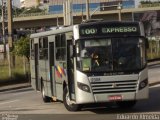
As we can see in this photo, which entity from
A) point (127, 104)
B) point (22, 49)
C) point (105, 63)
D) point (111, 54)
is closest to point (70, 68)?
point (105, 63)

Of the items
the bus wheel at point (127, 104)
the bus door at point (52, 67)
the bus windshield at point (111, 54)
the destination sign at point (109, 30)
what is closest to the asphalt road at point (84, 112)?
the bus wheel at point (127, 104)

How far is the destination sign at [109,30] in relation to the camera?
1622cm

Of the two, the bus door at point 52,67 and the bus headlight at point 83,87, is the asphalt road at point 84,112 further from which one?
the bus headlight at point 83,87

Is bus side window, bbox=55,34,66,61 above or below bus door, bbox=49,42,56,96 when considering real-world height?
above

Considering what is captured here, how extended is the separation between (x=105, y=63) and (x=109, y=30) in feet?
3.46

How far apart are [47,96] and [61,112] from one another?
143 inches

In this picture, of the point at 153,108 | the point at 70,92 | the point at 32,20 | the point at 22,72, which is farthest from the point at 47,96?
the point at 32,20

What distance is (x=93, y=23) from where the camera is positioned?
1652 centimetres

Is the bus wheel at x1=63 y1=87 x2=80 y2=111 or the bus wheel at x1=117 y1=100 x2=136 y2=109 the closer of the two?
the bus wheel at x1=63 y1=87 x2=80 y2=111

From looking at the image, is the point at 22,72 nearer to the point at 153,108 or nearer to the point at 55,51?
the point at 55,51

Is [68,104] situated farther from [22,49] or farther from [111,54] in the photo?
[22,49]

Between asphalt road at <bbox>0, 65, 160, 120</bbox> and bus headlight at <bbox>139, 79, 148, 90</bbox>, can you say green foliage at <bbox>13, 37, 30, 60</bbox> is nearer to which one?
asphalt road at <bbox>0, 65, 160, 120</bbox>

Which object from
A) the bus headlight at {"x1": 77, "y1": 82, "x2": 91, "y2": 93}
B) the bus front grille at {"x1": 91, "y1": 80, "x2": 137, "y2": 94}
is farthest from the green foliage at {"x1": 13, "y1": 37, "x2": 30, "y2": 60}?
the bus front grille at {"x1": 91, "y1": 80, "x2": 137, "y2": 94}

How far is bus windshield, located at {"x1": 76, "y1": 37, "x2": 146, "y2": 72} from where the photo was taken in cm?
1584
